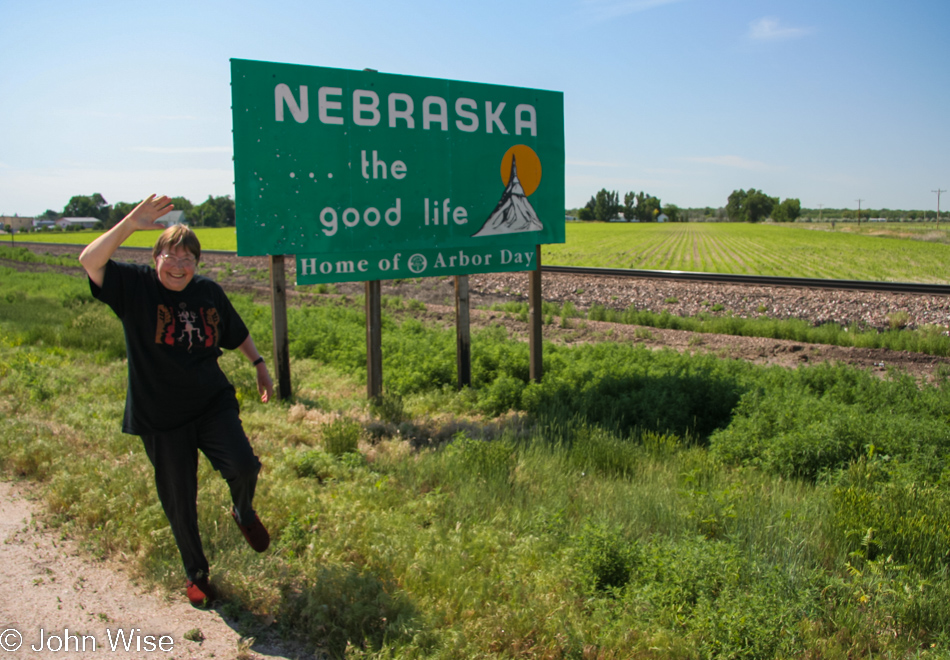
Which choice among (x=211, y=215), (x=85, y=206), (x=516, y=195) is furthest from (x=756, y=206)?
(x=516, y=195)

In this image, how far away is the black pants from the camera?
368 cm

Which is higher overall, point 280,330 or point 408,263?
point 408,263

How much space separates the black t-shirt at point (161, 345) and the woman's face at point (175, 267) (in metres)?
0.07

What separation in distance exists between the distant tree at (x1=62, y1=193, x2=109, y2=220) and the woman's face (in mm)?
160471

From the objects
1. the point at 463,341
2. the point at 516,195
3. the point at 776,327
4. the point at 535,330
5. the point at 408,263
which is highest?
the point at 516,195

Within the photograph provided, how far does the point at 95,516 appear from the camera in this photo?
461 cm

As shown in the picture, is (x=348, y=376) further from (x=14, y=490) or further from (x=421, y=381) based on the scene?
(x=14, y=490)

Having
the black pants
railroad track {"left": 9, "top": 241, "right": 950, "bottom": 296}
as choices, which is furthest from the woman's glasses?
railroad track {"left": 9, "top": 241, "right": 950, "bottom": 296}

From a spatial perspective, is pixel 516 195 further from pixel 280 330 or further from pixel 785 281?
pixel 785 281

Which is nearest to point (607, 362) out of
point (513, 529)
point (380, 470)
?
point (380, 470)

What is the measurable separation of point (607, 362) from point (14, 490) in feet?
24.7

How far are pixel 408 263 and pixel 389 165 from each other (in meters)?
1.29

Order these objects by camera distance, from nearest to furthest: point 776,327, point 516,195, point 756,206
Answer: point 516,195
point 776,327
point 756,206

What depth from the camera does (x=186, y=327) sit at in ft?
11.9
